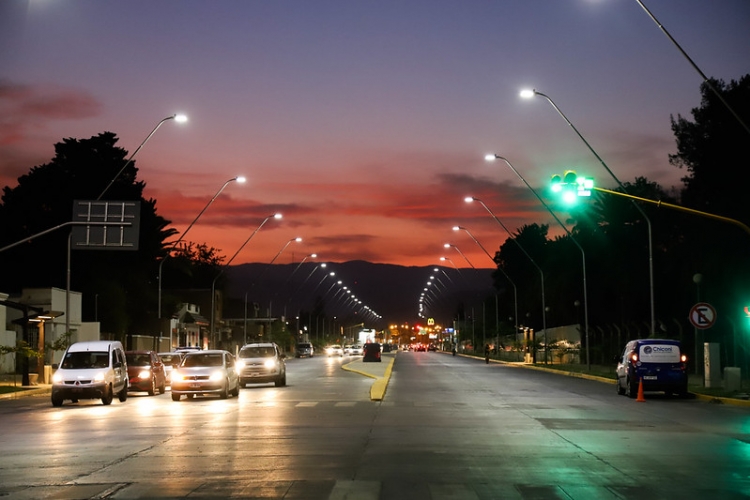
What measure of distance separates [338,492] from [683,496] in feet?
13.0

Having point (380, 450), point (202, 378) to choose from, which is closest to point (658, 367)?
point (202, 378)

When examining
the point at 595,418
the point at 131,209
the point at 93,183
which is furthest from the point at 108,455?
the point at 93,183

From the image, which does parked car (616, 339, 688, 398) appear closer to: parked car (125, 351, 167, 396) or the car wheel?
the car wheel

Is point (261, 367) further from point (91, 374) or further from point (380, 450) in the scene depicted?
point (380, 450)

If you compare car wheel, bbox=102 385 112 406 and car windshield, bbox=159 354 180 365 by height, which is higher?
car windshield, bbox=159 354 180 365

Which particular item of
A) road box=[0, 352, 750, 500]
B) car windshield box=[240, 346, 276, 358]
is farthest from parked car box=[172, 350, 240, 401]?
car windshield box=[240, 346, 276, 358]

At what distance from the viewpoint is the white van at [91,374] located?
109 feet

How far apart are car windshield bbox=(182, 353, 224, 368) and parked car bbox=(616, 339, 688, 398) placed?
13967mm

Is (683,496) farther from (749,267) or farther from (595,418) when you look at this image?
(749,267)

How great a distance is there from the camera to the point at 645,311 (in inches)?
2997

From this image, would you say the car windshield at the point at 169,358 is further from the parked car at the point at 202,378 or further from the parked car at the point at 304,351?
the parked car at the point at 304,351

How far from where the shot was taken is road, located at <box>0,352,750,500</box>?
12969 millimetres

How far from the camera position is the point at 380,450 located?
17.8 metres

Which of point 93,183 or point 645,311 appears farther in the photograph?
point 93,183
